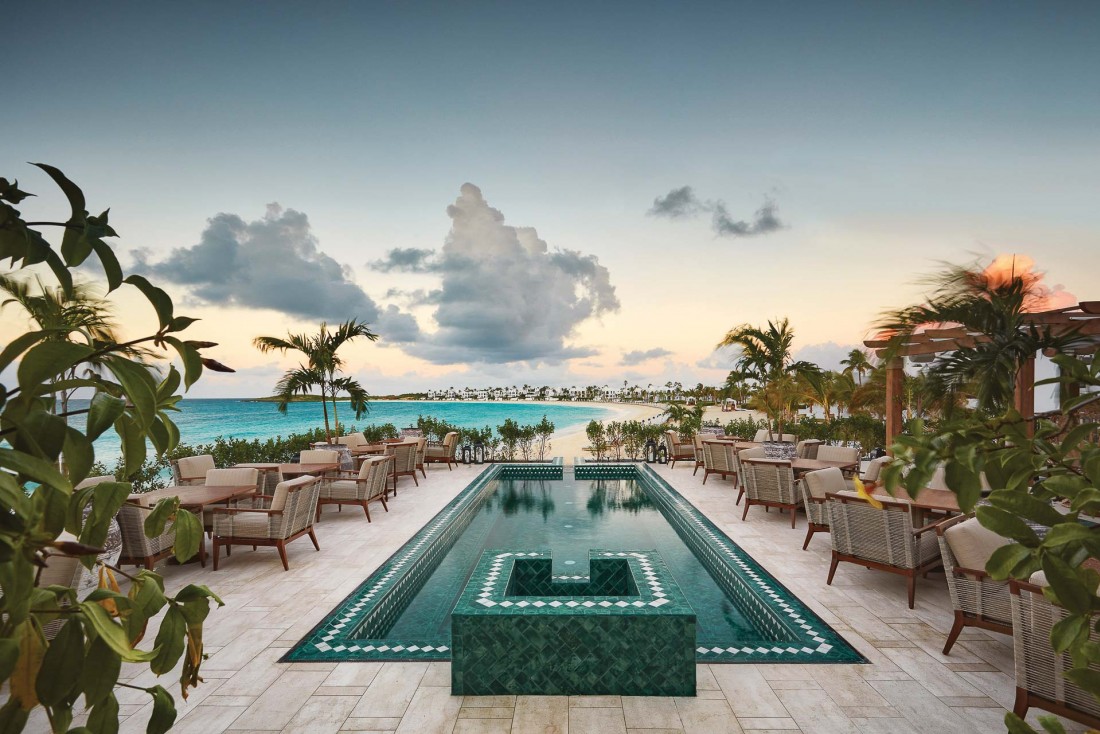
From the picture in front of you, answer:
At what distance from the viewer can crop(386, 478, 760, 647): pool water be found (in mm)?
4574

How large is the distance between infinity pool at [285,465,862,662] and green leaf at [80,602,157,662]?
3.46 metres

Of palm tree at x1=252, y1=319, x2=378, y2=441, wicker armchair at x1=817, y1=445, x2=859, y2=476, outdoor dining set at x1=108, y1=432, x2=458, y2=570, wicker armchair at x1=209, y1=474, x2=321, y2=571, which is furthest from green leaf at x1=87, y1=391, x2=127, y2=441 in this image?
palm tree at x1=252, y1=319, x2=378, y2=441

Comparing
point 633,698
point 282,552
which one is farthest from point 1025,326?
point 282,552

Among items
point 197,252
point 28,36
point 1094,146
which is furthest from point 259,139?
point 1094,146

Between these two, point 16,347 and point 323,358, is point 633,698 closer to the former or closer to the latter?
point 16,347

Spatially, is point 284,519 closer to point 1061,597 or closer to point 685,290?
point 1061,597

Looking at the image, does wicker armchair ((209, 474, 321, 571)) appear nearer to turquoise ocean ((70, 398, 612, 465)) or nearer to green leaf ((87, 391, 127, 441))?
green leaf ((87, 391, 127, 441))

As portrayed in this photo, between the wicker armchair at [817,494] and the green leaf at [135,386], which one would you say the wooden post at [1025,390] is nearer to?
the wicker armchair at [817,494]

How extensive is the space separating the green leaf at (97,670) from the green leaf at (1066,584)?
0.99 metres

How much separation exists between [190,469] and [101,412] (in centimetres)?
790

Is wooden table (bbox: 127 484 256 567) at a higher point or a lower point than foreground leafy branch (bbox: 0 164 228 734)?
lower

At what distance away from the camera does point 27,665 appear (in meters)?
0.49

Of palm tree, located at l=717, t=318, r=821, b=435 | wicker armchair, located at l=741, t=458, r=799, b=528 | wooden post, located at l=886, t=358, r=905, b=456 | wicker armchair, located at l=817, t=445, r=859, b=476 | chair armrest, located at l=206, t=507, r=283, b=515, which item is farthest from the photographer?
palm tree, located at l=717, t=318, r=821, b=435

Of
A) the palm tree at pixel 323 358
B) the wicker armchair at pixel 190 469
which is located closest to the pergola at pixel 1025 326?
the wicker armchair at pixel 190 469
